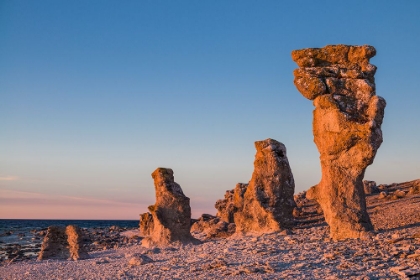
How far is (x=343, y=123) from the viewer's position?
18.9 meters

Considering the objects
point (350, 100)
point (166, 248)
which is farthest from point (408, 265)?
point (166, 248)

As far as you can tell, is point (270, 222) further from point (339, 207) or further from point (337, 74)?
point (337, 74)

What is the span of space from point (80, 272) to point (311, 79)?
12026 millimetres

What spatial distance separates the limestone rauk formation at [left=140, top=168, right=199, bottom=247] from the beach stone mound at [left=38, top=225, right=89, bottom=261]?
3.56 m

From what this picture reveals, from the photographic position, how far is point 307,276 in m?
12.9

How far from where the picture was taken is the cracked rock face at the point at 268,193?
24.4 meters

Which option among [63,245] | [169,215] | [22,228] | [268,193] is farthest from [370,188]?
[22,228]

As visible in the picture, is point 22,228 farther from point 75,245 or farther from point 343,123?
point 343,123

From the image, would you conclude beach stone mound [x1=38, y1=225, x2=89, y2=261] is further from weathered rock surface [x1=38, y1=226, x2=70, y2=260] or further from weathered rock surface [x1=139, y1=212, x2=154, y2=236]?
weathered rock surface [x1=139, y1=212, x2=154, y2=236]

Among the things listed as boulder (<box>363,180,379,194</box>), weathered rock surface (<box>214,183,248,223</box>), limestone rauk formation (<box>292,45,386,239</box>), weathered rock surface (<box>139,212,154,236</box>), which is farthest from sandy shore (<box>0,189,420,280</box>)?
boulder (<box>363,180,379,194</box>)

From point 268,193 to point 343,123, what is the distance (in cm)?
721

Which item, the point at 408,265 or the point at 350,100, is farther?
the point at 350,100

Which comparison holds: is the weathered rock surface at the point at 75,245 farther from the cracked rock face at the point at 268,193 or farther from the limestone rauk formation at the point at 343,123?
the limestone rauk formation at the point at 343,123

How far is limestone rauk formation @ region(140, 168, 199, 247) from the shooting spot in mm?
25312
